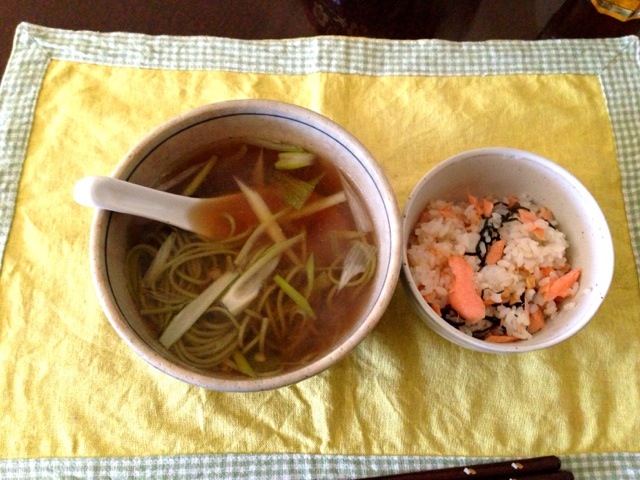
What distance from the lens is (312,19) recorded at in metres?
1.18

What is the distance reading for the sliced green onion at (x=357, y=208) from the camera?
2.75 ft

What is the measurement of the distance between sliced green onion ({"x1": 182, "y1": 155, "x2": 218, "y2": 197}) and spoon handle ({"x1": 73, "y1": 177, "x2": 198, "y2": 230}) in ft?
0.12

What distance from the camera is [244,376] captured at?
2.41 ft

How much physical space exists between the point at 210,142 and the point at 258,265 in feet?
0.73

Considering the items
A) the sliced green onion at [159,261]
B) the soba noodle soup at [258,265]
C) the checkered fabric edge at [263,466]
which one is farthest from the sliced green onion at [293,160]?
the checkered fabric edge at [263,466]

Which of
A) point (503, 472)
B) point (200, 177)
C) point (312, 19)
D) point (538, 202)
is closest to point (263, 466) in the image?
point (503, 472)

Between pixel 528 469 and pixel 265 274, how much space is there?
0.53 metres

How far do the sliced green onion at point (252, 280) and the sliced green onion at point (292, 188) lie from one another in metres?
0.07

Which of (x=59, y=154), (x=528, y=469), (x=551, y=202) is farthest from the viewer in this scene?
(x=59, y=154)

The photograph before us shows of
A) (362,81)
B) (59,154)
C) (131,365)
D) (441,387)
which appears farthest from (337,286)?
(59,154)

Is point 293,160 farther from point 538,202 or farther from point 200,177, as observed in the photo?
point 538,202

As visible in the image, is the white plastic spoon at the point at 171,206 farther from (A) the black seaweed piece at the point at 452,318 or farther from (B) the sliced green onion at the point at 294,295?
(A) the black seaweed piece at the point at 452,318

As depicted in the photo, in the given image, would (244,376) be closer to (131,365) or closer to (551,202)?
(131,365)

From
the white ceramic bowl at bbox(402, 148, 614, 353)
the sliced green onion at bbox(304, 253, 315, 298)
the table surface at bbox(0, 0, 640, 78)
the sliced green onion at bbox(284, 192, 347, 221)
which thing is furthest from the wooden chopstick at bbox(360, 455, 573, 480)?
the table surface at bbox(0, 0, 640, 78)
